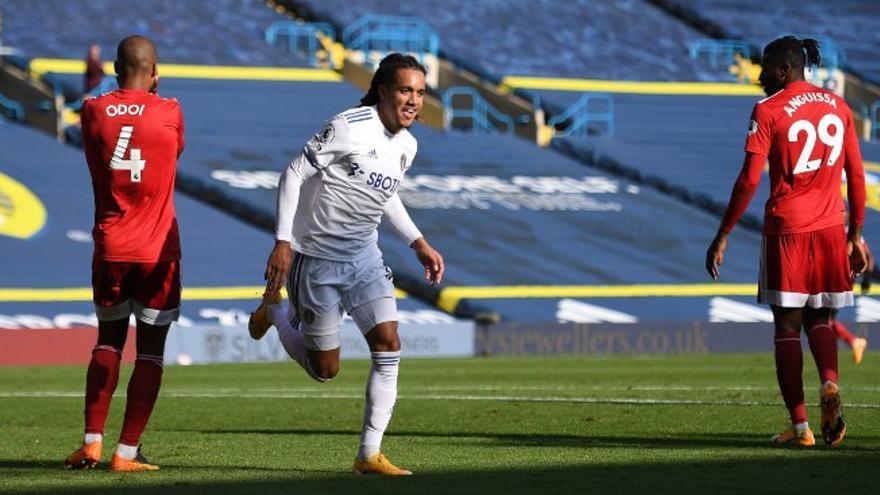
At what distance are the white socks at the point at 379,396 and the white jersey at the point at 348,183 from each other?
54 cm

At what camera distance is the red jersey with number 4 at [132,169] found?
27.4 ft

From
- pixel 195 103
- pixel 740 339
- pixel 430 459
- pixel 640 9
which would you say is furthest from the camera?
pixel 640 9

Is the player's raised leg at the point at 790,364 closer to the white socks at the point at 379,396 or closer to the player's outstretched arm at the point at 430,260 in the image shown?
the player's outstretched arm at the point at 430,260

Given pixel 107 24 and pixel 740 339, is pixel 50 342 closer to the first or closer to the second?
pixel 740 339

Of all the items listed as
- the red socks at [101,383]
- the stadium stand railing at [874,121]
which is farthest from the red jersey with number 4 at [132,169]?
the stadium stand railing at [874,121]

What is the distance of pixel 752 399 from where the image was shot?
1367 cm

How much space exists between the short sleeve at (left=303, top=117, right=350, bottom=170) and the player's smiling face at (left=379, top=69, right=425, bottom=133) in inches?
9.4

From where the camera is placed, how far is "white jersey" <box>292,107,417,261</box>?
8.10 meters

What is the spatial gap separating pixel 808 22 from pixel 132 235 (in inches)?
1364

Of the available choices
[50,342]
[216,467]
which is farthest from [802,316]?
[50,342]

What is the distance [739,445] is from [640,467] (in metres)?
1.47

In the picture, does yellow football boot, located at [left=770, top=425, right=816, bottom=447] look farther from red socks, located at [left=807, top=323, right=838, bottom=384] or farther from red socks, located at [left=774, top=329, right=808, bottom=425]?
red socks, located at [left=807, top=323, right=838, bottom=384]

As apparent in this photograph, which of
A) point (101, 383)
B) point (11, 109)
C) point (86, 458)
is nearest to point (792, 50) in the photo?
point (101, 383)

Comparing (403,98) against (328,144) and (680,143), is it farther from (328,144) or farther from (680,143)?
(680,143)
